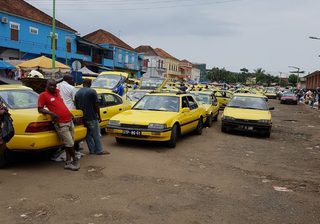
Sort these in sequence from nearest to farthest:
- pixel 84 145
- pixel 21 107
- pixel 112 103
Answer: pixel 21 107 < pixel 84 145 < pixel 112 103

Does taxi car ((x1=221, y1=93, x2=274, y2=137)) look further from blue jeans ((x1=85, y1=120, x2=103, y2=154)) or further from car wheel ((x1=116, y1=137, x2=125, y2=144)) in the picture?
blue jeans ((x1=85, y1=120, x2=103, y2=154))

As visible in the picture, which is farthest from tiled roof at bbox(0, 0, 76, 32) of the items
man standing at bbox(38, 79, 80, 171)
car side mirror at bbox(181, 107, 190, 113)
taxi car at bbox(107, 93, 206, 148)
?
man standing at bbox(38, 79, 80, 171)

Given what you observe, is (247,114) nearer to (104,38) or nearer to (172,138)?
(172,138)

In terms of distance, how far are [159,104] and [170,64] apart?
245ft

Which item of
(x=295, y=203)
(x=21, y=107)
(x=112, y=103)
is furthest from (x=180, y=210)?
(x=112, y=103)

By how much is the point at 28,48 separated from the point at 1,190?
30822 millimetres

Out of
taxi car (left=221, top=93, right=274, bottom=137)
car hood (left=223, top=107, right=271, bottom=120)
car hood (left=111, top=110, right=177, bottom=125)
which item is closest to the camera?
car hood (left=111, top=110, right=177, bottom=125)

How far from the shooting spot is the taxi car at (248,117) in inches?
492

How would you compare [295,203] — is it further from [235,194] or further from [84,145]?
[84,145]

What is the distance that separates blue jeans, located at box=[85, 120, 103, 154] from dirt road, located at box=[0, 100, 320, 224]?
353 millimetres

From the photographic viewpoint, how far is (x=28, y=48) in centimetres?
3388

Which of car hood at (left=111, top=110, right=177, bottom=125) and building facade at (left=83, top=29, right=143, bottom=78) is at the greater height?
building facade at (left=83, top=29, right=143, bottom=78)

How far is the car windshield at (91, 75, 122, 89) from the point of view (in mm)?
17781

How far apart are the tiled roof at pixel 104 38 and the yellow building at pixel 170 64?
23639 mm
